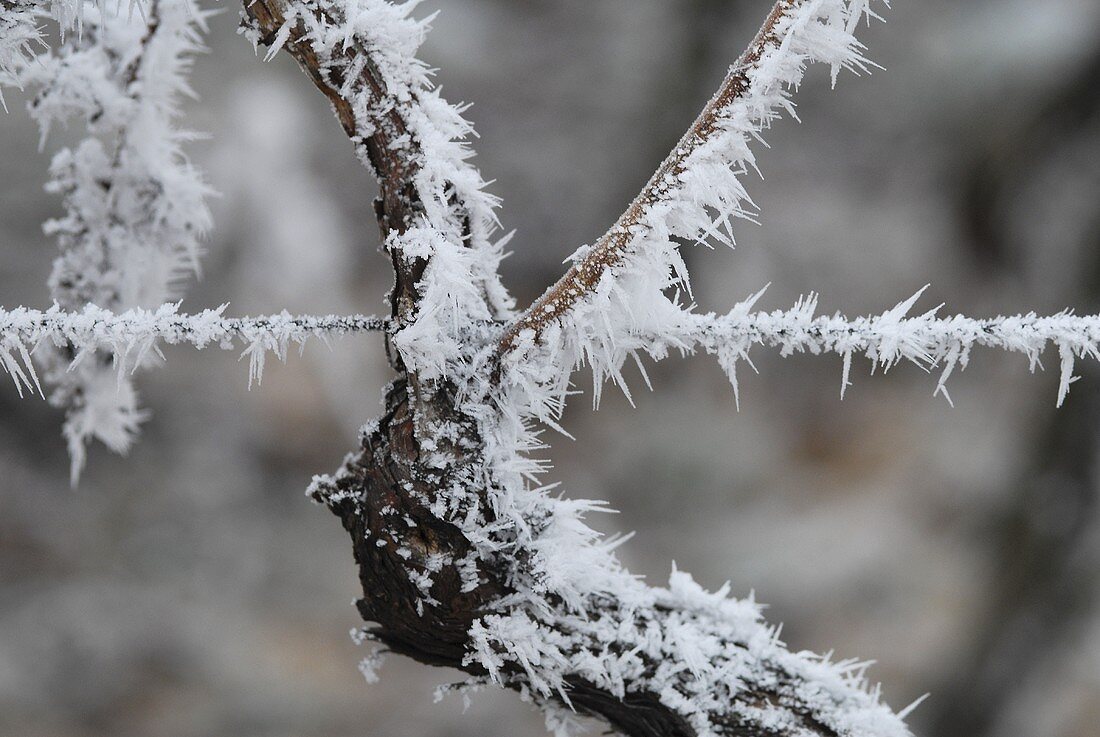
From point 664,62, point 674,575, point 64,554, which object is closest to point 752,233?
point 664,62

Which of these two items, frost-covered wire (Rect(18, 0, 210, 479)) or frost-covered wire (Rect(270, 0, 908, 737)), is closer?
frost-covered wire (Rect(270, 0, 908, 737))

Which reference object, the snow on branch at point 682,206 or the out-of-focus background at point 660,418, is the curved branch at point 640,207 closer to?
the snow on branch at point 682,206

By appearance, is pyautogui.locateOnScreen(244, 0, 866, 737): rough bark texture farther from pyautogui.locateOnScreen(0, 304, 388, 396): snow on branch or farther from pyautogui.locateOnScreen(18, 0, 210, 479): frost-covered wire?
pyautogui.locateOnScreen(18, 0, 210, 479): frost-covered wire

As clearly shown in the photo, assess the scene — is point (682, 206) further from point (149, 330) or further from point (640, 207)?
point (149, 330)

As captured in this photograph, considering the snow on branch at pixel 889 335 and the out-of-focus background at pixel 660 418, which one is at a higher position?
the out-of-focus background at pixel 660 418

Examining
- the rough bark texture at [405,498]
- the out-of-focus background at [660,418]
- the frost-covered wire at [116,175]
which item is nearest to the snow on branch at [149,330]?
the rough bark texture at [405,498]

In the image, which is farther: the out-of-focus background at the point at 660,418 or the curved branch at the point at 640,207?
the out-of-focus background at the point at 660,418

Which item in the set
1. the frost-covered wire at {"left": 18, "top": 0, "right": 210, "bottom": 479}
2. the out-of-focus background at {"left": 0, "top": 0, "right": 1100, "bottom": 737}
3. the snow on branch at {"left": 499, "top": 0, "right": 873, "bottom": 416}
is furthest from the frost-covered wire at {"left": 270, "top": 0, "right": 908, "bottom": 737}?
the out-of-focus background at {"left": 0, "top": 0, "right": 1100, "bottom": 737}
